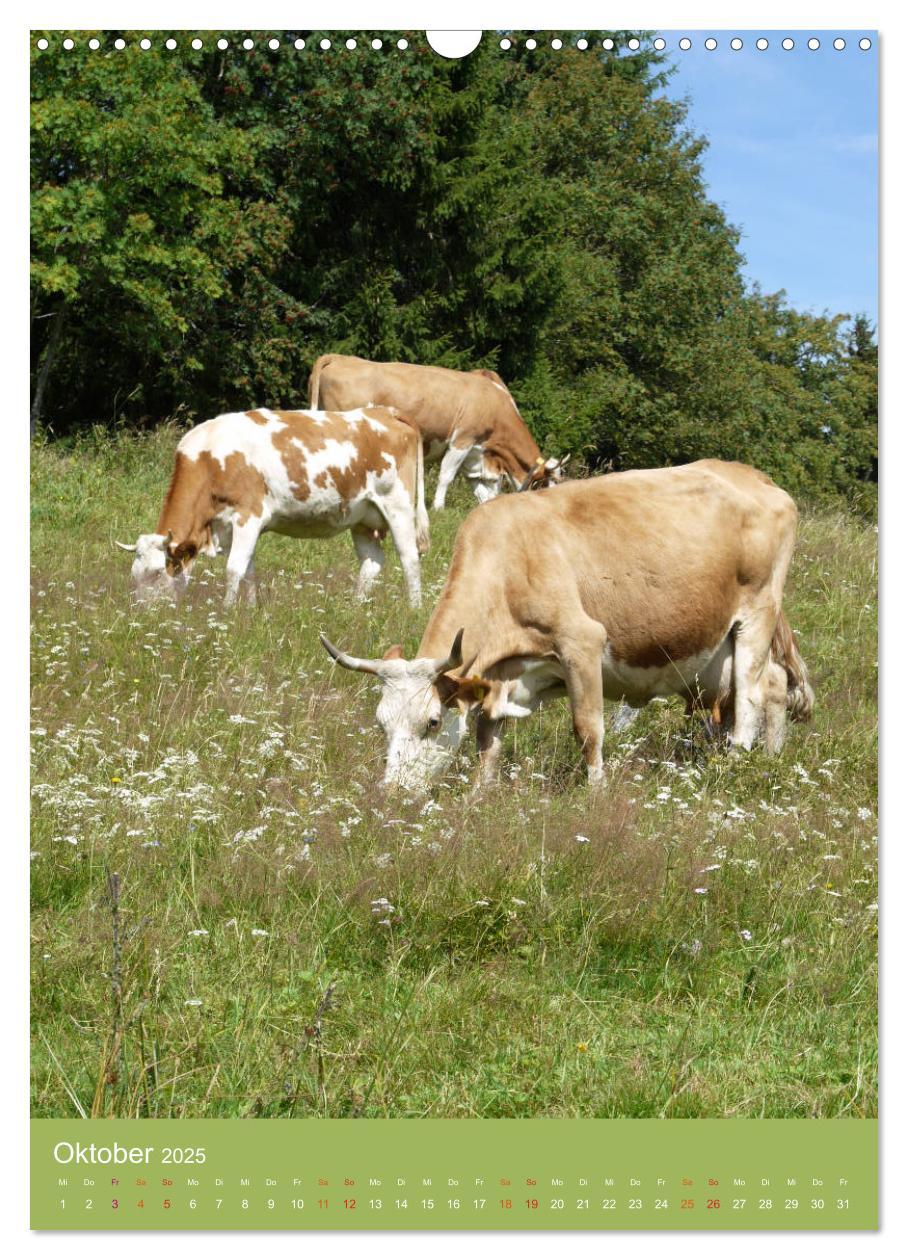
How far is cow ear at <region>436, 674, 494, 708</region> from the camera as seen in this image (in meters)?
6.58

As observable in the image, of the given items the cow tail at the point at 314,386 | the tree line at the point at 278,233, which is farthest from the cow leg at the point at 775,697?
the cow tail at the point at 314,386

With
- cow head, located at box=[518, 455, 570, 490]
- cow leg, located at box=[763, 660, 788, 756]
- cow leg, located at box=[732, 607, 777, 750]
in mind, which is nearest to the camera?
cow leg, located at box=[732, 607, 777, 750]

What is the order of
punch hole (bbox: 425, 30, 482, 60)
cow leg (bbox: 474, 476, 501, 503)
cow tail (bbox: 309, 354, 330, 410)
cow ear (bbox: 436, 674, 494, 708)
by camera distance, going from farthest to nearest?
cow leg (bbox: 474, 476, 501, 503)
cow tail (bbox: 309, 354, 330, 410)
cow ear (bbox: 436, 674, 494, 708)
punch hole (bbox: 425, 30, 482, 60)

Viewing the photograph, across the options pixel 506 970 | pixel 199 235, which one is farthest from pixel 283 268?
pixel 506 970

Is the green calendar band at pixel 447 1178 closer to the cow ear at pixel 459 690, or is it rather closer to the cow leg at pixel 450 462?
the cow ear at pixel 459 690

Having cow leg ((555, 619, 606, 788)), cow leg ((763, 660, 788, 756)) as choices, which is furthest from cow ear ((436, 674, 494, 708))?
cow leg ((763, 660, 788, 756))

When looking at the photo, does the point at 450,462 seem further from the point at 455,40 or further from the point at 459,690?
the point at 455,40

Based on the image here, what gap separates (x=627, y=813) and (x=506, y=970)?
1182 mm

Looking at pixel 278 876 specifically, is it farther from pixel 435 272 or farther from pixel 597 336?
pixel 597 336

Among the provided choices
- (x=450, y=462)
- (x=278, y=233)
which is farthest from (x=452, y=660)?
(x=450, y=462)

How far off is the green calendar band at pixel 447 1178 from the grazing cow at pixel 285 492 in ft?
22.4

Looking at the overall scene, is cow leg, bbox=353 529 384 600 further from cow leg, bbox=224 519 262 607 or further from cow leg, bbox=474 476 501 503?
cow leg, bbox=474 476 501 503

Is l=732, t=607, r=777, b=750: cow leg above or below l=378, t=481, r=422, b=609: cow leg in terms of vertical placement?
below

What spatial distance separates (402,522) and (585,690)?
238 inches
